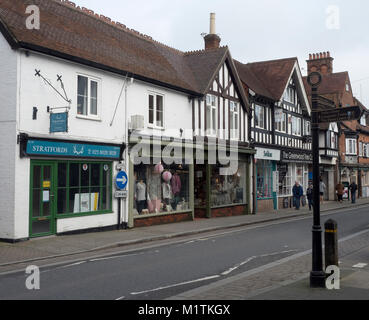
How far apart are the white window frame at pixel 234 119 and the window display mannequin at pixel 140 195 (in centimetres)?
751

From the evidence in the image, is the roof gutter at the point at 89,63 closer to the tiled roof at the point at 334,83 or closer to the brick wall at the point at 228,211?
the brick wall at the point at 228,211

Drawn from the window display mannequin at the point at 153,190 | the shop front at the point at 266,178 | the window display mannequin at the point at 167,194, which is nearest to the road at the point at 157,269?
the window display mannequin at the point at 153,190

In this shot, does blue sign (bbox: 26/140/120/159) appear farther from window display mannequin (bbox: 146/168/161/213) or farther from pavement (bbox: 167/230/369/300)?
pavement (bbox: 167/230/369/300)

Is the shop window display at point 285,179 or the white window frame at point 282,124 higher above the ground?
the white window frame at point 282,124

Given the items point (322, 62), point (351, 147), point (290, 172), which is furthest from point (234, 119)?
point (322, 62)

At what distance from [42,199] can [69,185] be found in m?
1.16

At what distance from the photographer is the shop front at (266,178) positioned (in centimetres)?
2606

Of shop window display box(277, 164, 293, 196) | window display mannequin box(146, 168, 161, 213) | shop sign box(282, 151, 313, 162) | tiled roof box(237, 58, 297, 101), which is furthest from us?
shop window display box(277, 164, 293, 196)

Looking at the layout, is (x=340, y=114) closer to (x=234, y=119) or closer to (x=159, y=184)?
(x=159, y=184)

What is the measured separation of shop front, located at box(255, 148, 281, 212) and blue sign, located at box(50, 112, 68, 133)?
14.7 metres

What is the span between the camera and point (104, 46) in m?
16.7

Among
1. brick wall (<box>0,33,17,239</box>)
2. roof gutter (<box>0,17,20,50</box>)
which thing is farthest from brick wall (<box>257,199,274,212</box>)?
roof gutter (<box>0,17,20,50</box>)

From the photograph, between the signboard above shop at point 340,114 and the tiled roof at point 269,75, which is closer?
the signboard above shop at point 340,114

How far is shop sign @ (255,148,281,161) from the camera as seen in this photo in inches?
1013
